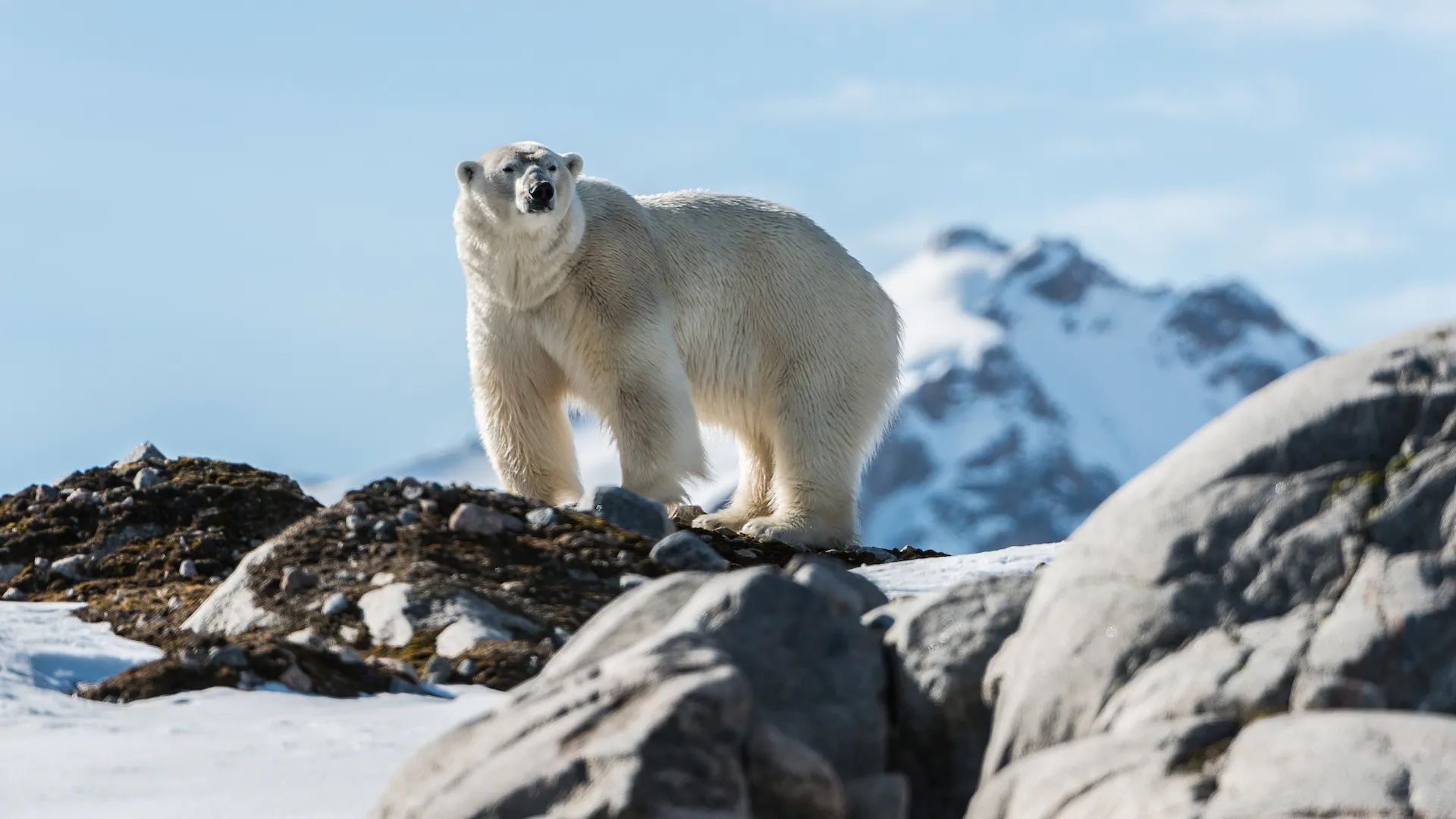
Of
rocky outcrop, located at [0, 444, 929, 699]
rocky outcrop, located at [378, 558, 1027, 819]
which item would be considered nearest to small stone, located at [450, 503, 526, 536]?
rocky outcrop, located at [0, 444, 929, 699]

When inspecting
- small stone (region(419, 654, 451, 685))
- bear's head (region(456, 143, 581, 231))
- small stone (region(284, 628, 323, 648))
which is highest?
bear's head (region(456, 143, 581, 231))

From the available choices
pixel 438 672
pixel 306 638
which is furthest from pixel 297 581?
pixel 438 672

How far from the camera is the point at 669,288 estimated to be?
1498 cm

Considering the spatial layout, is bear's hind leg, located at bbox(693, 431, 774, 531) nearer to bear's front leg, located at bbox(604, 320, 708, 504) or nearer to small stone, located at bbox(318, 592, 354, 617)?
bear's front leg, located at bbox(604, 320, 708, 504)

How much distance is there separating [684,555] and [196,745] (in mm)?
4014

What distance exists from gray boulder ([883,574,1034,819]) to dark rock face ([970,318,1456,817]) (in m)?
0.13

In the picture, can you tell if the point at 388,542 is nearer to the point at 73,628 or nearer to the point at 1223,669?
the point at 73,628

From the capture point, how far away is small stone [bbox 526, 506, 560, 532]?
11.8 meters

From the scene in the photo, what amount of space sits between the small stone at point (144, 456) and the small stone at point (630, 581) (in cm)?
526

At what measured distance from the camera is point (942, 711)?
735 cm

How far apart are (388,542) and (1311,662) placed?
238 inches

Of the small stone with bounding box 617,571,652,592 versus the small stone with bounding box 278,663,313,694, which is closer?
the small stone with bounding box 278,663,313,694

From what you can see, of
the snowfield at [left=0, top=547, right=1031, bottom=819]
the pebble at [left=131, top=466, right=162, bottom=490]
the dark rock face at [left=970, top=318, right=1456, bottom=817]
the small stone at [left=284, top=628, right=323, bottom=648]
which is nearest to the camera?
the dark rock face at [left=970, top=318, right=1456, bottom=817]

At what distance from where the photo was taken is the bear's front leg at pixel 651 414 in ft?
47.2
